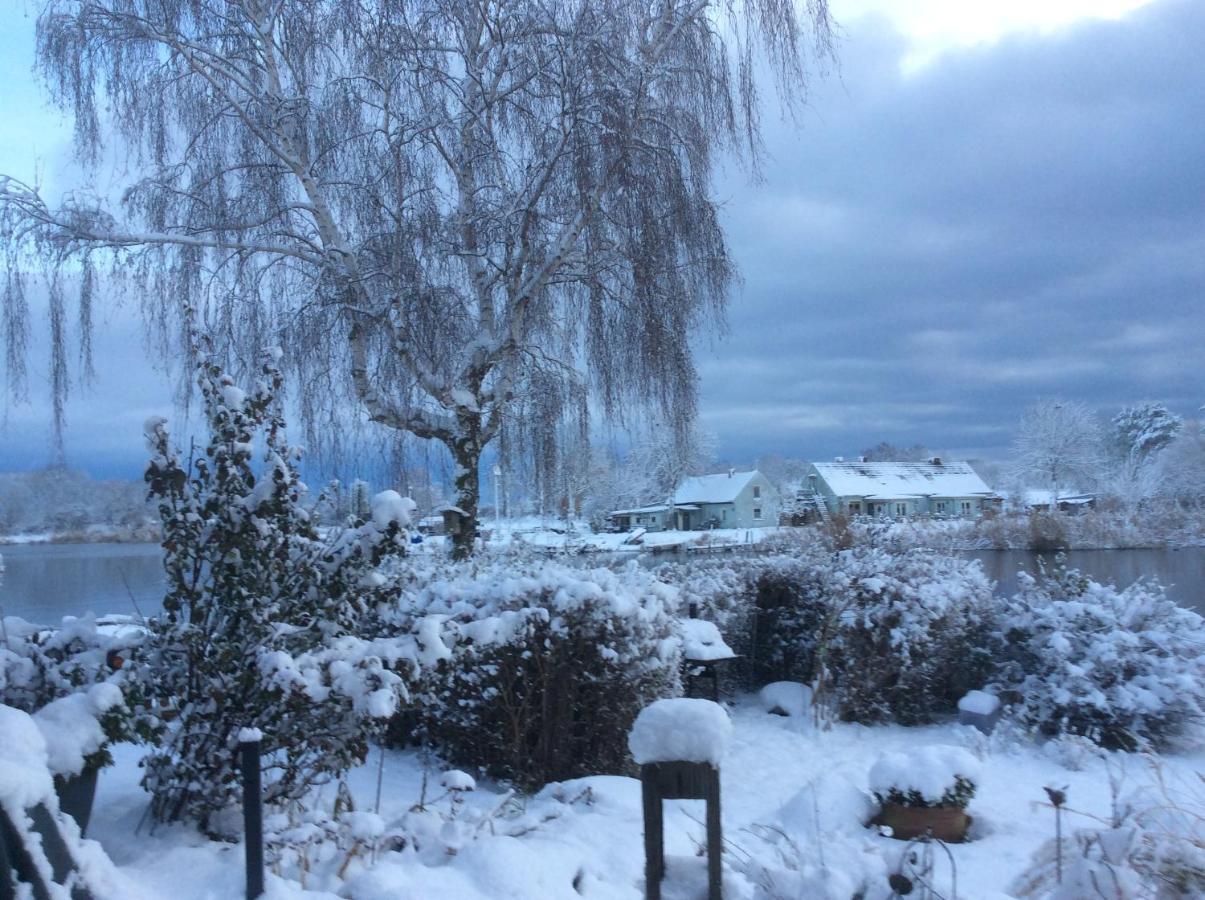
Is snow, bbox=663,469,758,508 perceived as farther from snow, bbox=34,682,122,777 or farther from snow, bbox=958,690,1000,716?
snow, bbox=34,682,122,777

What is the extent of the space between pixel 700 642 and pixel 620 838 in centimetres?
246

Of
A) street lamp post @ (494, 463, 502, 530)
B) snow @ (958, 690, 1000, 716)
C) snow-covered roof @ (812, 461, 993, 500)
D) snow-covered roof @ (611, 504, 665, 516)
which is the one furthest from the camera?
snow-covered roof @ (812, 461, 993, 500)

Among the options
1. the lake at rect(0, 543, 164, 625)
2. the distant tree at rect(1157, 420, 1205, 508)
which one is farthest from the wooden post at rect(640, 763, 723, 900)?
the distant tree at rect(1157, 420, 1205, 508)

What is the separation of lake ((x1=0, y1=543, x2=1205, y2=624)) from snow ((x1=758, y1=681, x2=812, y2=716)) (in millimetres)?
3023

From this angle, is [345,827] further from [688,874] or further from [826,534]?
[826,534]

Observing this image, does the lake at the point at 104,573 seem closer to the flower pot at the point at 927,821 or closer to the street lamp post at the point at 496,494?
the street lamp post at the point at 496,494

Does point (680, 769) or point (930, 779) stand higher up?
point (680, 769)

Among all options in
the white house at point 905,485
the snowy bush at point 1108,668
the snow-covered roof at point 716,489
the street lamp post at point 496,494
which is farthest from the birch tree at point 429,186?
the snow-covered roof at point 716,489

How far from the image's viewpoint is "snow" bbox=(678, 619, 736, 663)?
6270 mm

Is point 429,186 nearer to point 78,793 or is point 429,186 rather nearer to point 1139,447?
point 78,793

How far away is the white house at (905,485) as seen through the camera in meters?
44.1

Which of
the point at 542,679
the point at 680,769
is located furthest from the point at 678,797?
the point at 542,679

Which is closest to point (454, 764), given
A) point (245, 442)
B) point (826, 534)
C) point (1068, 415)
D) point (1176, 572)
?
point (245, 442)

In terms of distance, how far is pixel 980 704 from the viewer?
24.1ft
